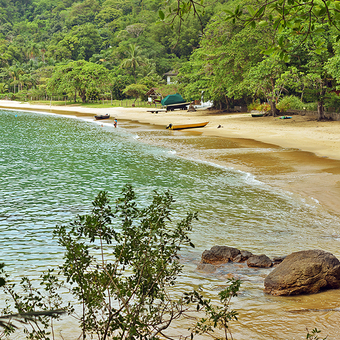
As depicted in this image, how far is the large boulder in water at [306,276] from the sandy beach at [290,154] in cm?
597

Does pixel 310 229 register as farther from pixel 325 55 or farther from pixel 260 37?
pixel 260 37

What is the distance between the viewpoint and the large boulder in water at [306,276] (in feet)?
21.0

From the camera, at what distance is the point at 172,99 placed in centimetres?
6538

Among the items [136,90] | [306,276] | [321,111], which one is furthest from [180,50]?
[306,276]

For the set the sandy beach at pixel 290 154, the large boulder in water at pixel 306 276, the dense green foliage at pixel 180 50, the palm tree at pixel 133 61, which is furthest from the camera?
the palm tree at pixel 133 61

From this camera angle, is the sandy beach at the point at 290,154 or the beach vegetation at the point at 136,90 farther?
the beach vegetation at the point at 136,90

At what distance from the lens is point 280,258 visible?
8.12 m

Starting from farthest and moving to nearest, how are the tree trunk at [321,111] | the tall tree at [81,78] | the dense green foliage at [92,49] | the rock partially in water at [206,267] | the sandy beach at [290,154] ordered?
1. the dense green foliage at [92,49]
2. the tall tree at [81,78]
3. the tree trunk at [321,111]
4. the sandy beach at [290,154]
5. the rock partially in water at [206,267]

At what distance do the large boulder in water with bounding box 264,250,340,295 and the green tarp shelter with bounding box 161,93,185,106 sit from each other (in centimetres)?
5970

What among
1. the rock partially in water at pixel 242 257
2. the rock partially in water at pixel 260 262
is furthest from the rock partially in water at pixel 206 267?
the rock partially in water at pixel 260 262

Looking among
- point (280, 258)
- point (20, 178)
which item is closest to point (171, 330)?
point (280, 258)

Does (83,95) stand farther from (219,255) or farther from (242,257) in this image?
(242,257)

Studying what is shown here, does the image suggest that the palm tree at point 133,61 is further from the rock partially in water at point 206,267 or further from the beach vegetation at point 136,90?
the rock partially in water at point 206,267

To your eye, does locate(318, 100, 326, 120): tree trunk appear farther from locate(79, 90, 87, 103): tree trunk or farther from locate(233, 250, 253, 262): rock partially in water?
locate(79, 90, 87, 103): tree trunk
